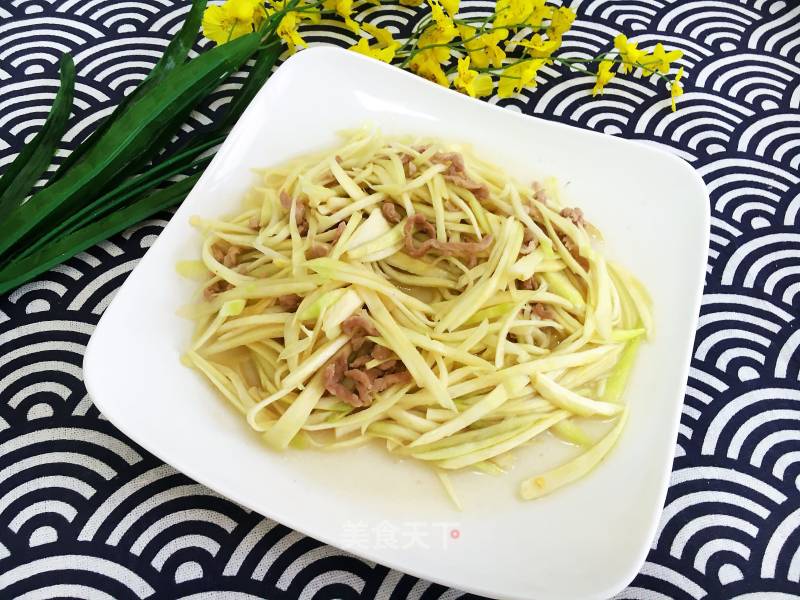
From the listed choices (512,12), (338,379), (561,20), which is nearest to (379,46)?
(512,12)

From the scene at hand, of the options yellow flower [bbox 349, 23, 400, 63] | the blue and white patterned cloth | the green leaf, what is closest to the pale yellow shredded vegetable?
the blue and white patterned cloth

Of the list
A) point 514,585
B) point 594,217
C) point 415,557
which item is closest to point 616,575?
point 514,585

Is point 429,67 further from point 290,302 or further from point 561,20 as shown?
point 290,302

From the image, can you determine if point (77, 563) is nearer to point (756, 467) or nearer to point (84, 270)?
point (84, 270)

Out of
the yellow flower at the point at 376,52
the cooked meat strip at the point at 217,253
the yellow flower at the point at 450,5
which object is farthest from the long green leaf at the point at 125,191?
the yellow flower at the point at 450,5

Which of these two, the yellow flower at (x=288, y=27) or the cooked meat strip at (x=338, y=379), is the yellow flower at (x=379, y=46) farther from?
the cooked meat strip at (x=338, y=379)

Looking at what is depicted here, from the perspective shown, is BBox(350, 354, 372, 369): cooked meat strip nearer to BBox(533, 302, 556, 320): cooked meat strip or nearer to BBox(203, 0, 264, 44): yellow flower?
BBox(533, 302, 556, 320): cooked meat strip

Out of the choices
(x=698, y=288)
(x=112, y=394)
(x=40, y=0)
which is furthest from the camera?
(x=40, y=0)
